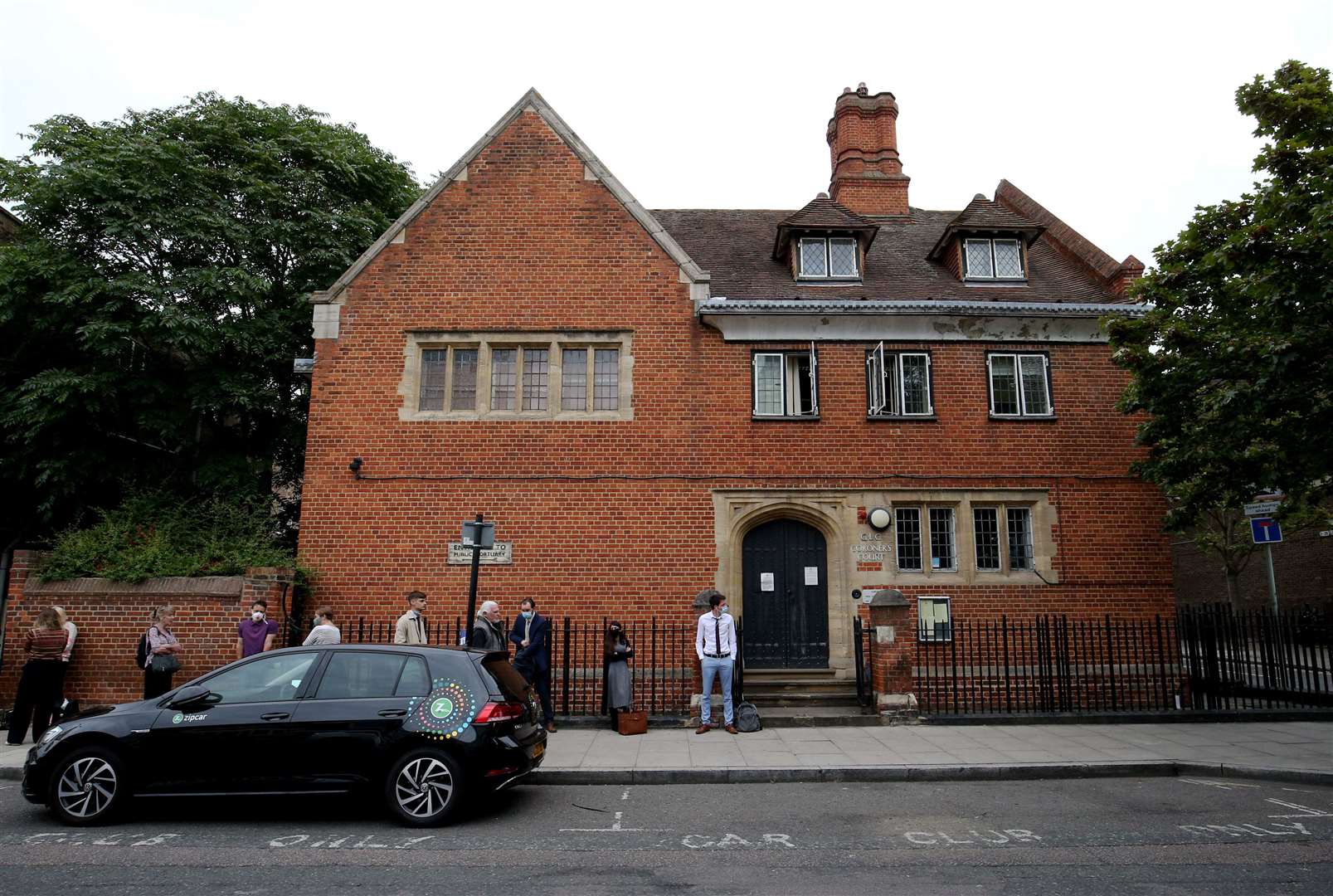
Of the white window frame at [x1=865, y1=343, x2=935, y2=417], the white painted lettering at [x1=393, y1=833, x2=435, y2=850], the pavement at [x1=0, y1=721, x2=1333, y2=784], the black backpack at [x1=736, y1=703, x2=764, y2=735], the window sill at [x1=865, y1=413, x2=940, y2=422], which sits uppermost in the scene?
the white window frame at [x1=865, y1=343, x2=935, y2=417]

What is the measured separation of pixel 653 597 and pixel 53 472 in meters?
10.8

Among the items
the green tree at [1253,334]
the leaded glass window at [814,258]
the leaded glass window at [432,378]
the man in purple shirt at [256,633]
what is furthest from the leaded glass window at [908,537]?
the man in purple shirt at [256,633]

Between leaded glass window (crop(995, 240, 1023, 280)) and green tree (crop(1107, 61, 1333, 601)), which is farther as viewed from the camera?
leaded glass window (crop(995, 240, 1023, 280))

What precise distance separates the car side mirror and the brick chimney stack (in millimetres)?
16528

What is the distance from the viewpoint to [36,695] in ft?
33.9

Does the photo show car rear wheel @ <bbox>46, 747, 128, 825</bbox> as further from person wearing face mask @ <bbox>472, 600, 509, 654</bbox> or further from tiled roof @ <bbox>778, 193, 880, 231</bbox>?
tiled roof @ <bbox>778, 193, 880, 231</bbox>

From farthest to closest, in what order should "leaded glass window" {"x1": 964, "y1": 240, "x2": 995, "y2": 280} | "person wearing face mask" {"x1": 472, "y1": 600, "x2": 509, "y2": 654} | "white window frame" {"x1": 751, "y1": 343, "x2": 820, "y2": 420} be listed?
1. "leaded glass window" {"x1": 964, "y1": 240, "x2": 995, "y2": 280}
2. "white window frame" {"x1": 751, "y1": 343, "x2": 820, "y2": 420}
3. "person wearing face mask" {"x1": 472, "y1": 600, "x2": 509, "y2": 654}

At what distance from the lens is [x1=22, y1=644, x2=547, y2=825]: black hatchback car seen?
6812 mm

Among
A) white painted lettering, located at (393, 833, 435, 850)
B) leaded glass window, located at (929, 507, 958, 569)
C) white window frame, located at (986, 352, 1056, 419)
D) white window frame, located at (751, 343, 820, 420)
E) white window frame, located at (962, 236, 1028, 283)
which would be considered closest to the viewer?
white painted lettering, located at (393, 833, 435, 850)

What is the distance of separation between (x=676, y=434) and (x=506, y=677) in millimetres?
6899

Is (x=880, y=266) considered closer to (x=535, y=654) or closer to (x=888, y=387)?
(x=888, y=387)

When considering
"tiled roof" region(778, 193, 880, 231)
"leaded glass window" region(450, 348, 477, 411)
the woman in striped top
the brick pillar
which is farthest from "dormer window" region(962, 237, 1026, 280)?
the woman in striped top

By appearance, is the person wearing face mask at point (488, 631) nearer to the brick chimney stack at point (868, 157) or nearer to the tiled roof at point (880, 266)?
the tiled roof at point (880, 266)

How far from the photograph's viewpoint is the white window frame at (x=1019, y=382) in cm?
1433
